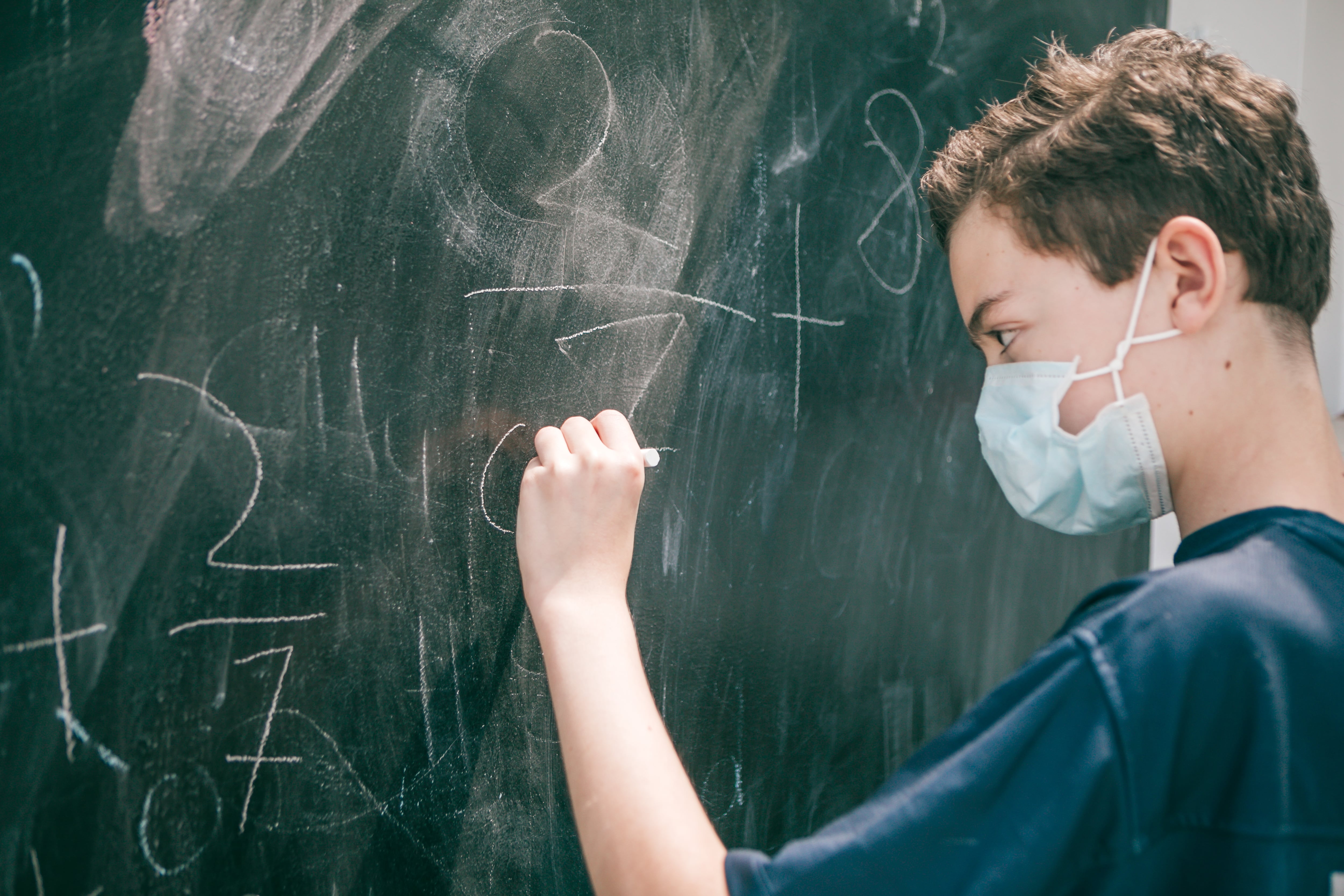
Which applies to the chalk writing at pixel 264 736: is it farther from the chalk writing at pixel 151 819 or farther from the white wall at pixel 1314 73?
the white wall at pixel 1314 73

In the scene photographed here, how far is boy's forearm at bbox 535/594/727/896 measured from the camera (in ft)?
1.60

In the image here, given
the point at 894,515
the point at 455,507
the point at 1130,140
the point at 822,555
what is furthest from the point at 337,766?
the point at 1130,140

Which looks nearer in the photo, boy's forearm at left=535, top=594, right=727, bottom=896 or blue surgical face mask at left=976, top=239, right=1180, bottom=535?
boy's forearm at left=535, top=594, right=727, bottom=896

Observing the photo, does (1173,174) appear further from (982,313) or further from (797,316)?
(797,316)

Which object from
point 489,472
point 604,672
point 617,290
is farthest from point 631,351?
point 604,672

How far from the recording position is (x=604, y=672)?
1.86 ft

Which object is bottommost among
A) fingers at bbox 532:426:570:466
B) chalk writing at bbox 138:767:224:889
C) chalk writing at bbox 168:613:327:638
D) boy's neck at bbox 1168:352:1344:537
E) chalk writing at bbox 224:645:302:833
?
chalk writing at bbox 138:767:224:889

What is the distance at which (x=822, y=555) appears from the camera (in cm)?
92

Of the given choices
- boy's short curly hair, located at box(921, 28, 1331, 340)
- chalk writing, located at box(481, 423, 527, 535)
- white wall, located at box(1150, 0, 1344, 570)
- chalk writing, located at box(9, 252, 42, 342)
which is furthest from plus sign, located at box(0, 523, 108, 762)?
white wall, located at box(1150, 0, 1344, 570)

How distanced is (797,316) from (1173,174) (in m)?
0.37

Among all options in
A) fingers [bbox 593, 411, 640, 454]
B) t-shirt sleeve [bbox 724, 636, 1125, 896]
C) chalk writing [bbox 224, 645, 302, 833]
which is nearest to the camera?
t-shirt sleeve [bbox 724, 636, 1125, 896]

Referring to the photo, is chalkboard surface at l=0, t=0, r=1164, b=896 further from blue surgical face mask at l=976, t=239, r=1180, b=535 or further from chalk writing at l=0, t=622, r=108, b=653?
blue surgical face mask at l=976, t=239, r=1180, b=535

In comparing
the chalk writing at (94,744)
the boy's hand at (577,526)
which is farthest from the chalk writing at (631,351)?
the chalk writing at (94,744)

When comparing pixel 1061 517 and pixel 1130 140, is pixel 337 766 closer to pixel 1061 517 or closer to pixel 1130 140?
pixel 1061 517
